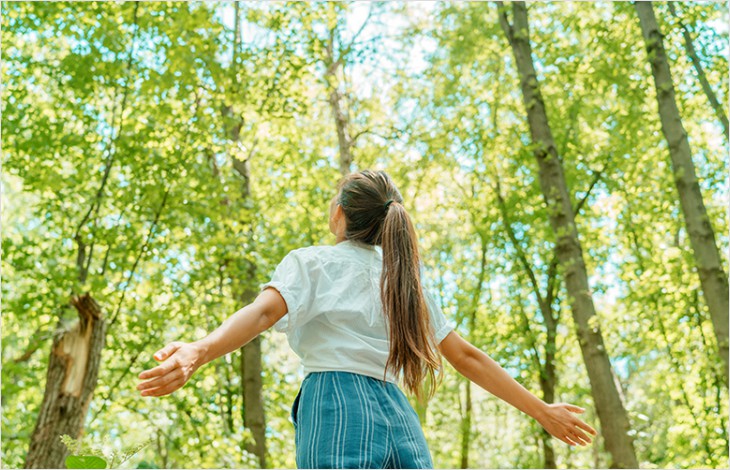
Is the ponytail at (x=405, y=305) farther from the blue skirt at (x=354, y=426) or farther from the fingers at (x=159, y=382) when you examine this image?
the fingers at (x=159, y=382)

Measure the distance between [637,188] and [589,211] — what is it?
967 mm

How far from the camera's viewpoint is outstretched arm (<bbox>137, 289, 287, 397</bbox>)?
5.59 feet

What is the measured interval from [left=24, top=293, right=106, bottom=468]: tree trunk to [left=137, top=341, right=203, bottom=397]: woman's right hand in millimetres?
4861

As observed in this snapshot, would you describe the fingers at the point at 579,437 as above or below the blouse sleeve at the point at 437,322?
below

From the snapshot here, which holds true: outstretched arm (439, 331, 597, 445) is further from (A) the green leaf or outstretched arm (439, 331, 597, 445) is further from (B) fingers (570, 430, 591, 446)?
(A) the green leaf

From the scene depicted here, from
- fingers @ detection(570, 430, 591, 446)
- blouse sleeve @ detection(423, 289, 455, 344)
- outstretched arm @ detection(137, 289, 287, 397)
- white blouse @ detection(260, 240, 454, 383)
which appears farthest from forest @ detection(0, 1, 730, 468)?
outstretched arm @ detection(137, 289, 287, 397)

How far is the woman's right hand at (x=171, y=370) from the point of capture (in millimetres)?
1692

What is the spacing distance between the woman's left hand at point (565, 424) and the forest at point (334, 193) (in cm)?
385

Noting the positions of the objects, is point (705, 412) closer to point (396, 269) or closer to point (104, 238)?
point (104, 238)

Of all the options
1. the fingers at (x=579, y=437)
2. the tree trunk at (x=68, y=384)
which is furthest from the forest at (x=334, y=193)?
the fingers at (x=579, y=437)

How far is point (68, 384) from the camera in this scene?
620cm

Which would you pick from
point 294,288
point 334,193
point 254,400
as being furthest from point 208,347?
point 254,400

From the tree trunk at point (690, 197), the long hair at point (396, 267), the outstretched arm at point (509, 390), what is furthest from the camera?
the tree trunk at point (690, 197)

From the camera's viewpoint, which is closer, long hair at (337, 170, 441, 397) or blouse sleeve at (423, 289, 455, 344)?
long hair at (337, 170, 441, 397)
